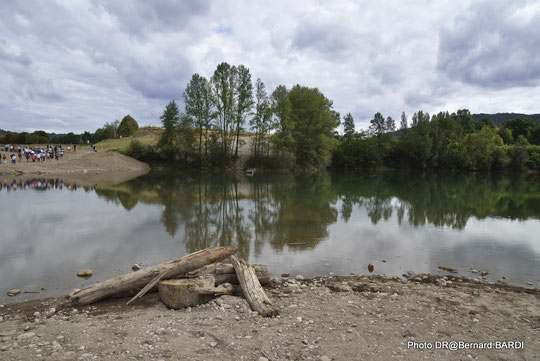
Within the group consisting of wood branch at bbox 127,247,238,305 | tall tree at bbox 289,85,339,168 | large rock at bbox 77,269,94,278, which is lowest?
large rock at bbox 77,269,94,278

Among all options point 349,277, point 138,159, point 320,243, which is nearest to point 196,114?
point 138,159

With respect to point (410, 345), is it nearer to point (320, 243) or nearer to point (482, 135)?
point (320, 243)

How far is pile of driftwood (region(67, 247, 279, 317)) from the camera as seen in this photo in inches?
291

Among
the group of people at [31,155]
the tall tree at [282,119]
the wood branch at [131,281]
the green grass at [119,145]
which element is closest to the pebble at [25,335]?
the wood branch at [131,281]

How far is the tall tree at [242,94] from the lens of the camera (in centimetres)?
→ 6184

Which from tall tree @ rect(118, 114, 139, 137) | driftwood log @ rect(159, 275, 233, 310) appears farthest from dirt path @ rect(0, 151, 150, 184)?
driftwood log @ rect(159, 275, 233, 310)

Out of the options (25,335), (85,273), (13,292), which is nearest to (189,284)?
(25,335)

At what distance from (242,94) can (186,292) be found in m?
58.4

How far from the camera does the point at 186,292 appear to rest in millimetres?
7367

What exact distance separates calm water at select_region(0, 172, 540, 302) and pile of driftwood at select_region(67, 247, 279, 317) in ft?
6.86

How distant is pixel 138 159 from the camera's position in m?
66.6

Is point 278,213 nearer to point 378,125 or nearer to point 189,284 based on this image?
point 189,284

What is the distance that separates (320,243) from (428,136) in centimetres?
8523

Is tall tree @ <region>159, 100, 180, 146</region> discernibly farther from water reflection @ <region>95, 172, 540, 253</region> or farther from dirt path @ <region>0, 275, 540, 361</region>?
dirt path @ <region>0, 275, 540, 361</region>
